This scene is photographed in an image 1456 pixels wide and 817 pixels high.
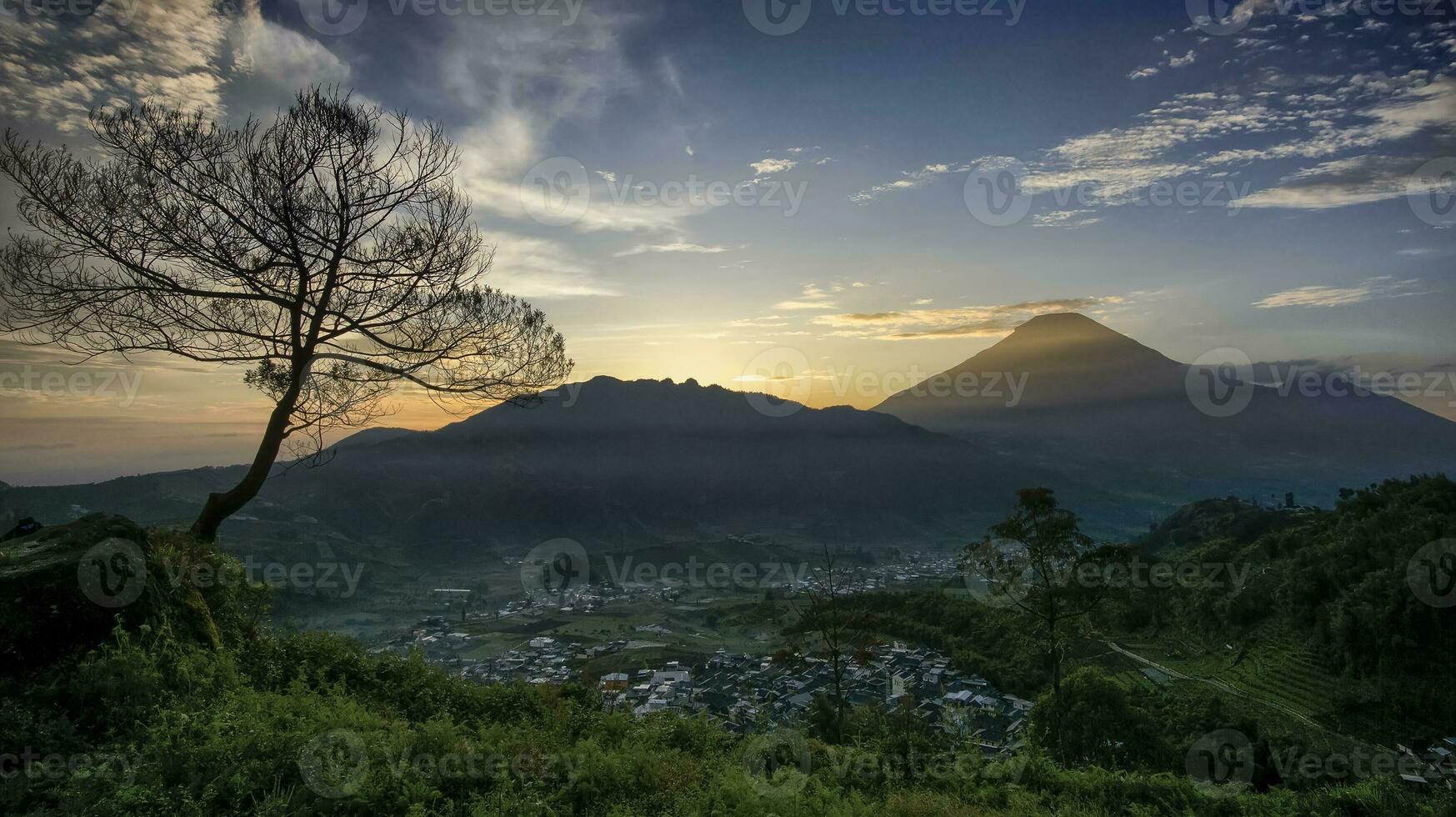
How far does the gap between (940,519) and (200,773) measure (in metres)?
151

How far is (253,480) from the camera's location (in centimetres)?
925

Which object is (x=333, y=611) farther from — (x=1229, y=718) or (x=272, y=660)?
(x=1229, y=718)

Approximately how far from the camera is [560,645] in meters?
44.2

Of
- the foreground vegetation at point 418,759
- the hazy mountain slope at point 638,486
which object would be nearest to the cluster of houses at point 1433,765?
the foreground vegetation at point 418,759
